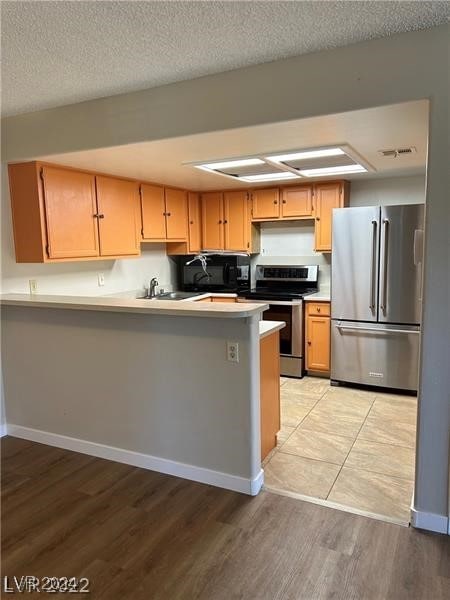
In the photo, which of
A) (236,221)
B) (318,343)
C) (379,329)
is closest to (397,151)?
(379,329)

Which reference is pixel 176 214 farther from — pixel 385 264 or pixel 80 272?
pixel 385 264

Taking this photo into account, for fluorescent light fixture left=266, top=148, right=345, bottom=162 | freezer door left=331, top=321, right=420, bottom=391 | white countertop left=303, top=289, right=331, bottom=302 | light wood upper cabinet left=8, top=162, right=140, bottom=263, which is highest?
fluorescent light fixture left=266, top=148, right=345, bottom=162

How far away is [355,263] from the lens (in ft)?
13.4

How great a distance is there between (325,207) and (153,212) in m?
1.85

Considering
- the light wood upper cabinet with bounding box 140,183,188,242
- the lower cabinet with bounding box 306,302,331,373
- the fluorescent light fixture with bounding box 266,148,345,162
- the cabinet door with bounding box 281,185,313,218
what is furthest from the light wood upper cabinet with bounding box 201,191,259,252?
the fluorescent light fixture with bounding box 266,148,345,162

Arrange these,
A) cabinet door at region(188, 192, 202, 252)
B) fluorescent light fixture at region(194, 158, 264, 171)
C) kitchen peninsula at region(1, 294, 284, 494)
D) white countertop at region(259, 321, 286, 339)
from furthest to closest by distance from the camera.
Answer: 1. cabinet door at region(188, 192, 202, 252)
2. fluorescent light fixture at region(194, 158, 264, 171)
3. white countertop at region(259, 321, 286, 339)
4. kitchen peninsula at region(1, 294, 284, 494)

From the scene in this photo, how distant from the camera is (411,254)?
3797 mm

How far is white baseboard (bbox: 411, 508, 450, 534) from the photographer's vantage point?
2125mm

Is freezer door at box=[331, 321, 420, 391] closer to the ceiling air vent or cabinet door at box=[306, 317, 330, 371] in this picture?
cabinet door at box=[306, 317, 330, 371]

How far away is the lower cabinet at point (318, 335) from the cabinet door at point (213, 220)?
1.40 metres

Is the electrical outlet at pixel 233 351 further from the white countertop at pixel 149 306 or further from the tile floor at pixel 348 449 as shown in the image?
the tile floor at pixel 348 449

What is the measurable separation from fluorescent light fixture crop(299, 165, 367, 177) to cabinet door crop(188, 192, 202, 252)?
5.13 feet

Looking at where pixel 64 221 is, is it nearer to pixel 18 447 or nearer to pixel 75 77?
pixel 75 77

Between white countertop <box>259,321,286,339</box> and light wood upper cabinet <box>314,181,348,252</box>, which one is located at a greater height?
light wood upper cabinet <box>314,181,348,252</box>
